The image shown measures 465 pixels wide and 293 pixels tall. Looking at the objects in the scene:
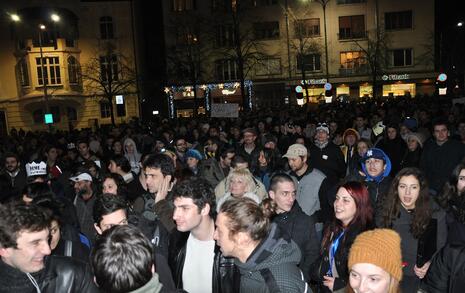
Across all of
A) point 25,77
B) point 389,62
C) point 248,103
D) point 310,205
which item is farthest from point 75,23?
point 310,205

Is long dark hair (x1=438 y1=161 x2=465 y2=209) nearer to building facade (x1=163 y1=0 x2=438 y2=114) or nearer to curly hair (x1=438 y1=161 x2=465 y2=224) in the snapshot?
curly hair (x1=438 y1=161 x2=465 y2=224)

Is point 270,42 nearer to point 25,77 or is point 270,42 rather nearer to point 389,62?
point 389,62

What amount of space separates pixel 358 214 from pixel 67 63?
42.1m

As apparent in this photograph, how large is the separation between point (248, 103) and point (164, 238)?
42308 millimetres

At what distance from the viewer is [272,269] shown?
9.53 feet

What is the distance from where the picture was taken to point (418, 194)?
16.3 ft

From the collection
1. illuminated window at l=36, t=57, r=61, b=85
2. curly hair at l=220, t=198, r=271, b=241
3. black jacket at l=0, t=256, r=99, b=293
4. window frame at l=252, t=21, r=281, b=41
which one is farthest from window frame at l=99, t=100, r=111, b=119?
curly hair at l=220, t=198, r=271, b=241

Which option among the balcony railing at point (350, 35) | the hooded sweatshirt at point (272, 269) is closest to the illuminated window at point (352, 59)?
the balcony railing at point (350, 35)

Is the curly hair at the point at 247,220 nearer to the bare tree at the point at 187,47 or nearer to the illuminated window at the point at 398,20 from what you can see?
the bare tree at the point at 187,47

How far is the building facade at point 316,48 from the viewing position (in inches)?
1822

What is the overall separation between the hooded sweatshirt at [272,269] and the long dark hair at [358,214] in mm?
1414

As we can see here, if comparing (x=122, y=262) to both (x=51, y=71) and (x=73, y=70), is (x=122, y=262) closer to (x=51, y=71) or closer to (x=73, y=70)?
(x=73, y=70)

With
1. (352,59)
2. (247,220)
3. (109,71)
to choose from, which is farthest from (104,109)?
(247,220)

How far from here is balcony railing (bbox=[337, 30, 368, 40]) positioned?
47.2 m
